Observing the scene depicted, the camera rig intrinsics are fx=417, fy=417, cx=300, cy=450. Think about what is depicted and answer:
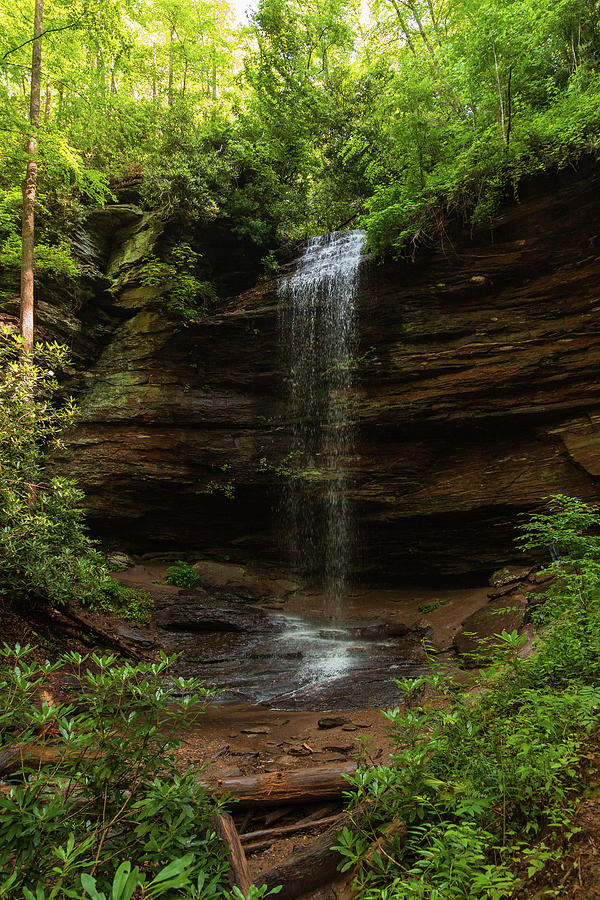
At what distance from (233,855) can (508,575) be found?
9046 millimetres

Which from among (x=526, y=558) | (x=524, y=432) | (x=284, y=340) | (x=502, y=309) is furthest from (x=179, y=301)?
(x=526, y=558)

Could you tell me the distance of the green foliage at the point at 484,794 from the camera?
1681 millimetres

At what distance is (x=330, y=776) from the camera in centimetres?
308

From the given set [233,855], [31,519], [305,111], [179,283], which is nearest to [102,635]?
[31,519]

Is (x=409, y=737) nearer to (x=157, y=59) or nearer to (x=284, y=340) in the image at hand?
(x=284, y=340)

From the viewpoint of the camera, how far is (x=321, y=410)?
12094mm

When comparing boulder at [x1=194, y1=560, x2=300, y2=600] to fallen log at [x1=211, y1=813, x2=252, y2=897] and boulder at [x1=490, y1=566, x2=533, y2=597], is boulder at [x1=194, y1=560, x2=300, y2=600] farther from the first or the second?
fallen log at [x1=211, y1=813, x2=252, y2=897]

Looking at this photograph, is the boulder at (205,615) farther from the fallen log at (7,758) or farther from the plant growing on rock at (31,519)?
the fallen log at (7,758)

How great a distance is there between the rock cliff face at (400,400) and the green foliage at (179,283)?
53 centimetres

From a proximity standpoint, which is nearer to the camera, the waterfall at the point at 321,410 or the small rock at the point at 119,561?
the small rock at the point at 119,561

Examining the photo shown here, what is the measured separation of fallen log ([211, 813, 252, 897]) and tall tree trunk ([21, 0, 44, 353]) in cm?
865

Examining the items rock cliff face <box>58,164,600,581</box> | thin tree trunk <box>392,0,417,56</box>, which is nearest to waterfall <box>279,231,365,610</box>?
rock cliff face <box>58,164,600,581</box>

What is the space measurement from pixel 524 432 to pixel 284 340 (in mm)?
7027

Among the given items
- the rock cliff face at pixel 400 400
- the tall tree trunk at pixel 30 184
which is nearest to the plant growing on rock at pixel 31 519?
the tall tree trunk at pixel 30 184
